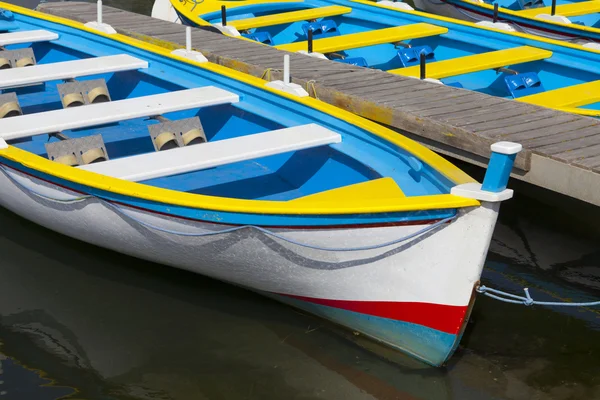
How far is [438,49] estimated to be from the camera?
31.3 ft

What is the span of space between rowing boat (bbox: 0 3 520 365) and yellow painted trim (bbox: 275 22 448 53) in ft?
5.64

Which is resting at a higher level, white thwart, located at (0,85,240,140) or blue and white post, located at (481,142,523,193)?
blue and white post, located at (481,142,523,193)

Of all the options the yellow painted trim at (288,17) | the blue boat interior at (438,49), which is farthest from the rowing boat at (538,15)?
the yellow painted trim at (288,17)

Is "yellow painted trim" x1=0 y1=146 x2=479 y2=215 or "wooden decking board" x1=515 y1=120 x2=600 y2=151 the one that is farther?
"wooden decking board" x1=515 y1=120 x2=600 y2=151

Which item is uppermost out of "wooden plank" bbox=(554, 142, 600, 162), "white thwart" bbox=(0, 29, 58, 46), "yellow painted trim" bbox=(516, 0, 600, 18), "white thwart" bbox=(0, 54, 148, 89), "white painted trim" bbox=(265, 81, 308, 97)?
"white thwart" bbox=(0, 29, 58, 46)

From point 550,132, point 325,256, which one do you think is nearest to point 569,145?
point 550,132

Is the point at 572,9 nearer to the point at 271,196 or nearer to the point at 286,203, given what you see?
the point at 271,196

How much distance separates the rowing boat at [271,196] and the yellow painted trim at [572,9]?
4.87 metres

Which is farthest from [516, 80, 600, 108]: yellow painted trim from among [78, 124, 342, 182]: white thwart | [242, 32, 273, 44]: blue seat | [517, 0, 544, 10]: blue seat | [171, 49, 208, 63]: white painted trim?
[517, 0, 544, 10]: blue seat

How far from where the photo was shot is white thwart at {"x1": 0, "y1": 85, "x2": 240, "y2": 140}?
6344 millimetres

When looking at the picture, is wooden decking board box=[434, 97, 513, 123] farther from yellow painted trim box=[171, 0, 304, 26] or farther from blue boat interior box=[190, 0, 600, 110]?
yellow painted trim box=[171, 0, 304, 26]

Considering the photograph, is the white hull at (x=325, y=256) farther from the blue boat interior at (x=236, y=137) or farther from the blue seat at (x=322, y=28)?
the blue seat at (x=322, y=28)

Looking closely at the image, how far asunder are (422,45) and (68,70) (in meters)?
3.71

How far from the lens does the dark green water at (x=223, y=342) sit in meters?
5.35
